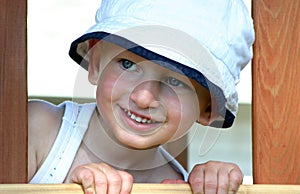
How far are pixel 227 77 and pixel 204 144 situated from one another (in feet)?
6.09

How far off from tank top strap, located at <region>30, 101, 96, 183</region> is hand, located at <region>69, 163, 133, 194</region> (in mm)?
422

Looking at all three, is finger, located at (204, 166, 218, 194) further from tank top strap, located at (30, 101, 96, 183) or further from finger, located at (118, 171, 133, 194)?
tank top strap, located at (30, 101, 96, 183)

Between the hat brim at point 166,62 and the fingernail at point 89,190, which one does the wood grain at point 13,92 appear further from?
the hat brim at point 166,62

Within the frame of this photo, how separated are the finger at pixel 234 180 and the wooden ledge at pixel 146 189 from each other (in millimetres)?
44

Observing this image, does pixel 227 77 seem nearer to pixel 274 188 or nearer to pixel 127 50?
pixel 127 50

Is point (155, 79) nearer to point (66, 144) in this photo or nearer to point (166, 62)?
point (166, 62)

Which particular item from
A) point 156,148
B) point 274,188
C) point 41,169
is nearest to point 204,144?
point 156,148

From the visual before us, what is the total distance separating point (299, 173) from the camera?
4.53 feet

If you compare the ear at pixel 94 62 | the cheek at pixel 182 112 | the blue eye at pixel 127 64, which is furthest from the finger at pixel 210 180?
the ear at pixel 94 62

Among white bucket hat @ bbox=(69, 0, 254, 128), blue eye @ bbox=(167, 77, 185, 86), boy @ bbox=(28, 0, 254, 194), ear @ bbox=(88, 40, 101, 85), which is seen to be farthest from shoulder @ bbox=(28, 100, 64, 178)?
blue eye @ bbox=(167, 77, 185, 86)

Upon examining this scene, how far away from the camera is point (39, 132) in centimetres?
168

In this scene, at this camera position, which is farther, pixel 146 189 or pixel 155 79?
pixel 155 79

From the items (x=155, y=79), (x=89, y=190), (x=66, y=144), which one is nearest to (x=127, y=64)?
(x=155, y=79)

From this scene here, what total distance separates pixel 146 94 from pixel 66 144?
357 millimetres
